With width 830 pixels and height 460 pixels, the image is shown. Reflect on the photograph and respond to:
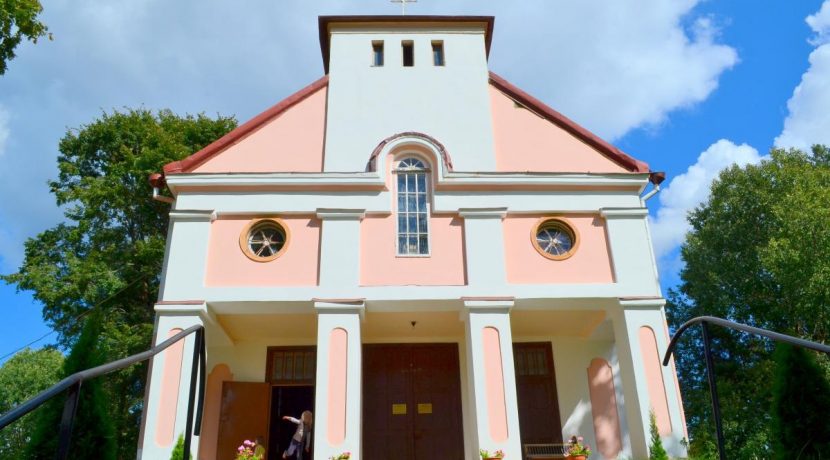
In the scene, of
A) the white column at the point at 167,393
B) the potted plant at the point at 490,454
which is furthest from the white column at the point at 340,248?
the potted plant at the point at 490,454

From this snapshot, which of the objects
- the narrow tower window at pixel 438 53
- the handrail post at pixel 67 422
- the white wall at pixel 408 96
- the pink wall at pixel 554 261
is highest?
the narrow tower window at pixel 438 53

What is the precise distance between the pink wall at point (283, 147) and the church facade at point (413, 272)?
0.15ft

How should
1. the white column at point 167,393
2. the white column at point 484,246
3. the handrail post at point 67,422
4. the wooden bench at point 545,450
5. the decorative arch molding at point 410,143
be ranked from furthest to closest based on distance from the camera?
the decorative arch molding at point 410,143 < the wooden bench at point 545,450 < the white column at point 484,246 < the white column at point 167,393 < the handrail post at point 67,422

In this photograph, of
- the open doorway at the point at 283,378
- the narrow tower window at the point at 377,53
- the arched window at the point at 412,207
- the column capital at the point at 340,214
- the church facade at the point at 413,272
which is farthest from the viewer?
the narrow tower window at the point at 377,53

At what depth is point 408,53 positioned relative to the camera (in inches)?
558

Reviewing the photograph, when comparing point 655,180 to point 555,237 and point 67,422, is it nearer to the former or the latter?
point 555,237

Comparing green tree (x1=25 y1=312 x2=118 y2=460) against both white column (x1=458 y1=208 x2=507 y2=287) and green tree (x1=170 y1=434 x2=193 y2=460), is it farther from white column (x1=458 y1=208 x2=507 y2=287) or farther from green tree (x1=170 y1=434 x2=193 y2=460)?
white column (x1=458 y1=208 x2=507 y2=287)

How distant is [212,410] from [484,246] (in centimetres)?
671

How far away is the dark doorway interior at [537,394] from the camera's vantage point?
1258 cm

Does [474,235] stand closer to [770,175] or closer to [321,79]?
[321,79]

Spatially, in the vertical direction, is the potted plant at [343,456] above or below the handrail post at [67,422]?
above

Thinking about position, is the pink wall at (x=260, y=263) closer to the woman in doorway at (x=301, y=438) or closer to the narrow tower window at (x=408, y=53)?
the woman in doorway at (x=301, y=438)

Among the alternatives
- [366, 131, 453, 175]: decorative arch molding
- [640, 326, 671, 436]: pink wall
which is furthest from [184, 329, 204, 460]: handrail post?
[640, 326, 671, 436]: pink wall

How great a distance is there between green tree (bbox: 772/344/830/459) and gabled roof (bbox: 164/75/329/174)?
10456mm
